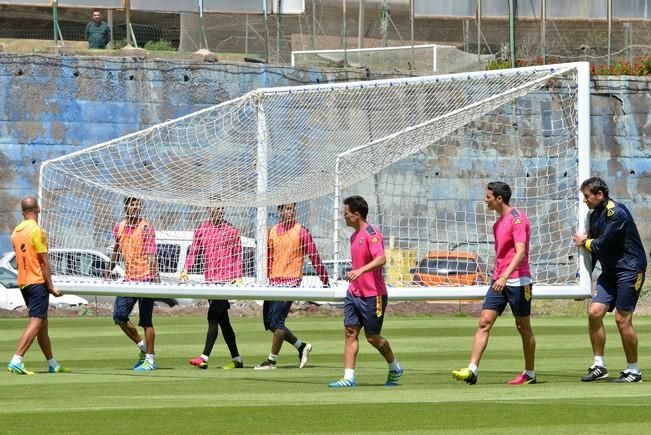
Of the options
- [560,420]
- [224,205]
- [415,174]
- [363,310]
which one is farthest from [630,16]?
[560,420]

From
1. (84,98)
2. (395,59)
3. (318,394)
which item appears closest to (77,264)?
(318,394)

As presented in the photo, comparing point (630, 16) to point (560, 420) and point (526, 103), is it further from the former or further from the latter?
point (560, 420)

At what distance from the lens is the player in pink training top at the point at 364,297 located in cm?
1402

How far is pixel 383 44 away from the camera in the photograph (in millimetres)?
36875

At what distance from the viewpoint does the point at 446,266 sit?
1711 cm

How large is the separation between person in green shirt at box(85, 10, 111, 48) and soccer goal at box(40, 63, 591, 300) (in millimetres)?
13509

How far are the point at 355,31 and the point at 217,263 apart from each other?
20.4 m

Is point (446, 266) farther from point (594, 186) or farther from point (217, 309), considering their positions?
point (594, 186)

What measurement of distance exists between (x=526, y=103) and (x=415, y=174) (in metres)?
3.21

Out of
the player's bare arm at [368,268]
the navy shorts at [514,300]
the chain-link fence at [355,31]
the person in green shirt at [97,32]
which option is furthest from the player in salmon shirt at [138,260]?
the chain-link fence at [355,31]

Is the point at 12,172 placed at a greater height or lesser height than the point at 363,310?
greater

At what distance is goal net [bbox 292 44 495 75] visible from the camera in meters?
36.2

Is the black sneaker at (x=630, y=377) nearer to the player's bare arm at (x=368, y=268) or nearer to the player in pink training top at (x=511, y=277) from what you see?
the player in pink training top at (x=511, y=277)

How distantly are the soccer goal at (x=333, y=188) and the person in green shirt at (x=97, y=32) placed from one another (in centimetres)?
1351
